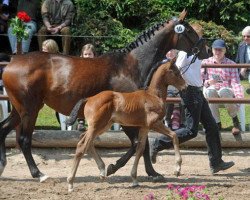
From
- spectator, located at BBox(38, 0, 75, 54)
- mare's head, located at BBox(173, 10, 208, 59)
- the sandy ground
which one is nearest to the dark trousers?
the sandy ground

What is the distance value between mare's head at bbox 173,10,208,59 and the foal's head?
2.44 feet

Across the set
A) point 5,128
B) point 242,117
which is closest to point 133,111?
point 5,128

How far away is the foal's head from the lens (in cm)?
916

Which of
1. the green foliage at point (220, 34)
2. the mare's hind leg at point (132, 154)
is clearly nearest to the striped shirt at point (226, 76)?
the mare's hind leg at point (132, 154)

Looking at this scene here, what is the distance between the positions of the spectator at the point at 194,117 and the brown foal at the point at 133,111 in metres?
0.57

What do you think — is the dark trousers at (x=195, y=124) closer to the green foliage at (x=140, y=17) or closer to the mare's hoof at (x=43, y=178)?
the mare's hoof at (x=43, y=178)

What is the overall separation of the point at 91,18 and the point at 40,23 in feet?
3.59

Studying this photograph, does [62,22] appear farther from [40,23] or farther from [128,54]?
[128,54]

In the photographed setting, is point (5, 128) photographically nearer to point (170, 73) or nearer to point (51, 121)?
point (170, 73)

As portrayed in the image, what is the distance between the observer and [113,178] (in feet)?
32.0

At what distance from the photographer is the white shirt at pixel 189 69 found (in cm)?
984

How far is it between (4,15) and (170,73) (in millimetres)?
6185

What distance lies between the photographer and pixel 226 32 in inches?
640

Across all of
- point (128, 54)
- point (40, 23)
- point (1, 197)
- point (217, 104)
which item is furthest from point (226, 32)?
point (1, 197)
